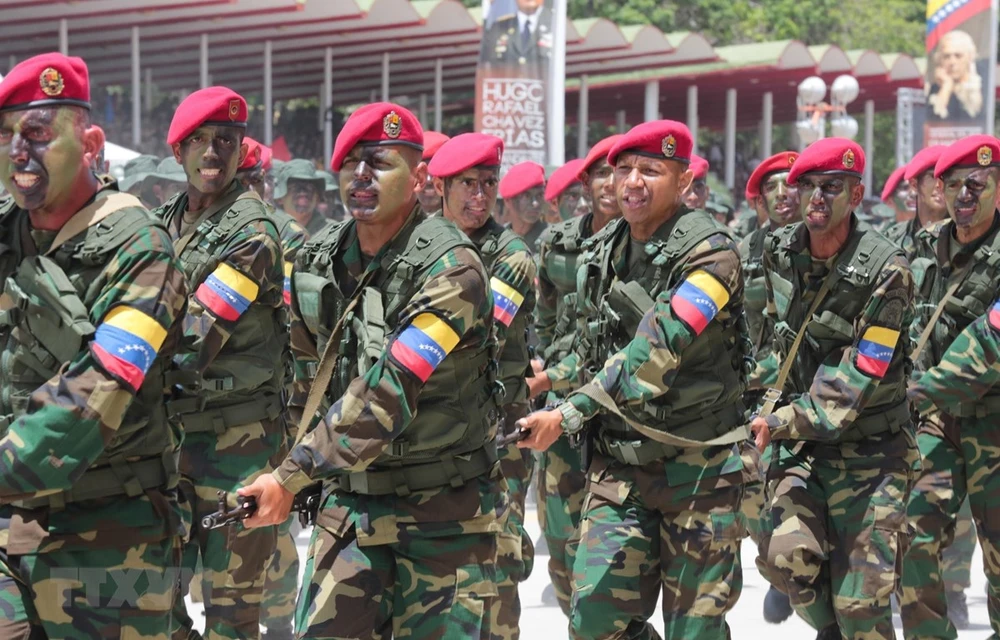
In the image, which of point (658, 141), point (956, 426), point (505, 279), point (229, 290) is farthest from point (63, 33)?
point (658, 141)

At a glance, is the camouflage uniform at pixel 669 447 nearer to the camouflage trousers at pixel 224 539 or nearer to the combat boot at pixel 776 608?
the camouflage trousers at pixel 224 539

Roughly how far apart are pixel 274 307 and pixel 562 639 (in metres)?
3.01

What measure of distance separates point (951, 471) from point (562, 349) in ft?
7.65

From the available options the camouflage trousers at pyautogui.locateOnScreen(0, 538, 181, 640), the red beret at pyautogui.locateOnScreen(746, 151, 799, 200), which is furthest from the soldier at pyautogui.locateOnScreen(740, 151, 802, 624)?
the camouflage trousers at pyautogui.locateOnScreen(0, 538, 181, 640)

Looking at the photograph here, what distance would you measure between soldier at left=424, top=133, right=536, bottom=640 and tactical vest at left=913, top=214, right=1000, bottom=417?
201 centimetres

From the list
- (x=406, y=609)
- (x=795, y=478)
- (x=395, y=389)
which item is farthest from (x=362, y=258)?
(x=795, y=478)

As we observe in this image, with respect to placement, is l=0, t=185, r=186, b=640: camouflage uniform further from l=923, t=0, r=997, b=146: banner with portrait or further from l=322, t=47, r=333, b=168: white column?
l=322, t=47, r=333, b=168: white column

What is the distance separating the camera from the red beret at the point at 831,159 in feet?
23.3

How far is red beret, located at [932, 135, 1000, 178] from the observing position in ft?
25.9

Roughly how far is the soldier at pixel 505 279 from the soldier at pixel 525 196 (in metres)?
3.11

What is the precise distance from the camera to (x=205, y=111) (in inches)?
261

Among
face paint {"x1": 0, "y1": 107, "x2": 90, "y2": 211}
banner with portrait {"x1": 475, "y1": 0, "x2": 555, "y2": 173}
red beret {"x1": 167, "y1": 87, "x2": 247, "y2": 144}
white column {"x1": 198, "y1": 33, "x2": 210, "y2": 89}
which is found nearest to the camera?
face paint {"x1": 0, "y1": 107, "x2": 90, "y2": 211}

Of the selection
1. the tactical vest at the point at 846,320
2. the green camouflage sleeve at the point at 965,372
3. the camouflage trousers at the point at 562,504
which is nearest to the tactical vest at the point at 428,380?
the tactical vest at the point at 846,320

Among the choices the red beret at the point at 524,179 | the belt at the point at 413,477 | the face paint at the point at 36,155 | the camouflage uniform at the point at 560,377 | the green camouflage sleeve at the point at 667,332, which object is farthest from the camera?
the red beret at the point at 524,179
